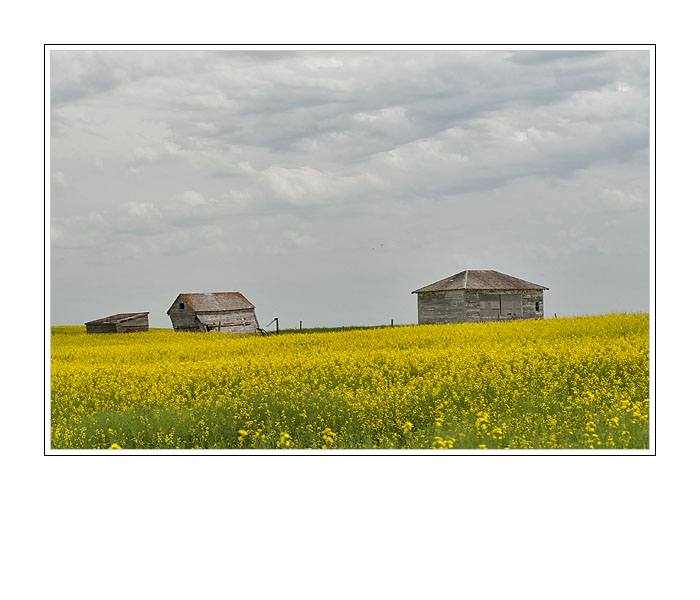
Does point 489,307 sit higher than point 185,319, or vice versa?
point 489,307

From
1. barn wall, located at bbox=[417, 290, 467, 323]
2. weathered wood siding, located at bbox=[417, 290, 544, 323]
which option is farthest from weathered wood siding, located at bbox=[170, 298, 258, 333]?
weathered wood siding, located at bbox=[417, 290, 544, 323]

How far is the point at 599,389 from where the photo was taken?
8930mm

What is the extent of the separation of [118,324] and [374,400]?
71.7 ft

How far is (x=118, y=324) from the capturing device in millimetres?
27906

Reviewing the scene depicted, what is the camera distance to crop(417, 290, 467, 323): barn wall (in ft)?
98.1

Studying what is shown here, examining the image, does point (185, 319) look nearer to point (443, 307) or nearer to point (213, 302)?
point (213, 302)

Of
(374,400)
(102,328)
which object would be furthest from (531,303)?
(374,400)

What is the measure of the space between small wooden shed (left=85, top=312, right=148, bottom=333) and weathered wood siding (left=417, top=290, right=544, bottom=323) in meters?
13.0

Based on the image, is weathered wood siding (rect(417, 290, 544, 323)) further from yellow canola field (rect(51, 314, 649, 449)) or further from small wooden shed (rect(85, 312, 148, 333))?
yellow canola field (rect(51, 314, 649, 449))

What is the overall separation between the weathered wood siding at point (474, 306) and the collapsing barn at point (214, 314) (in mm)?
9723
